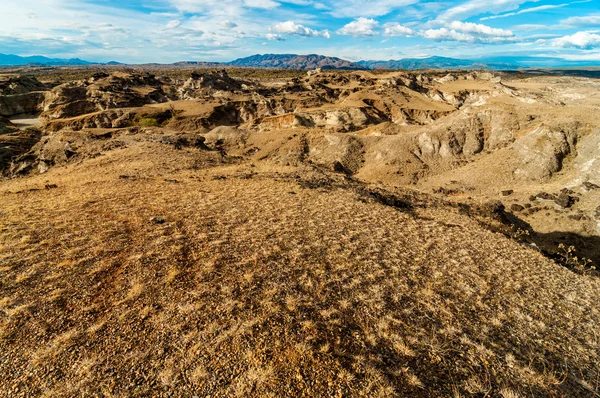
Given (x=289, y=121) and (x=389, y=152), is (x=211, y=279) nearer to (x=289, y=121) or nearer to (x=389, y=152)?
(x=389, y=152)

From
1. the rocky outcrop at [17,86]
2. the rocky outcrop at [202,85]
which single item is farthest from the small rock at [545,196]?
the rocky outcrop at [17,86]

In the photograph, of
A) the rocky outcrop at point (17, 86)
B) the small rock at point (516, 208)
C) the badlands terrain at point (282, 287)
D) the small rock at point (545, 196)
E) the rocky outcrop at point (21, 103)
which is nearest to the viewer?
the badlands terrain at point (282, 287)

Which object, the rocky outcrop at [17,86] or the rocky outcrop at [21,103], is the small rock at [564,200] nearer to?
the rocky outcrop at [21,103]

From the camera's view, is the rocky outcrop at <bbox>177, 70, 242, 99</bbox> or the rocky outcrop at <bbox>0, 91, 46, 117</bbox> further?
the rocky outcrop at <bbox>177, 70, 242, 99</bbox>

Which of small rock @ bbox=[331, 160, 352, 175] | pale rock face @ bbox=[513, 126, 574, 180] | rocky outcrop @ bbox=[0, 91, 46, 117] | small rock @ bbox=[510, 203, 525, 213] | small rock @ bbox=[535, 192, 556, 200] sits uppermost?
rocky outcrop @ bbox=[0, 91, 46, 117]

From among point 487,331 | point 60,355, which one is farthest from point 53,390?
point 487,331

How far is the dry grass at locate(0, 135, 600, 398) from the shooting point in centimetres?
714

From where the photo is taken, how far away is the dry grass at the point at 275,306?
7.14 m

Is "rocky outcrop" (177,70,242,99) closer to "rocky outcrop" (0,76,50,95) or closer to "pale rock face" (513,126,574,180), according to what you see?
"rocky outcrop" (0,76,50,95)

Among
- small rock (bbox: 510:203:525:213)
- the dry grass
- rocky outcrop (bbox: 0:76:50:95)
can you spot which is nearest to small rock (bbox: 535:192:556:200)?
small rock (bbox: 510:203:525:213)

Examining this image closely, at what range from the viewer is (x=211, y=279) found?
10.7 m

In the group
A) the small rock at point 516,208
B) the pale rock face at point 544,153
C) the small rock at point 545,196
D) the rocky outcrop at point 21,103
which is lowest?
the small rock at point 516,208

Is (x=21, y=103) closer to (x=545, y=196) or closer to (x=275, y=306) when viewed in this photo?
(x=275, y=306)

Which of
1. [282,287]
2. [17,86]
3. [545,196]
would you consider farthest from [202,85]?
[282,287]
